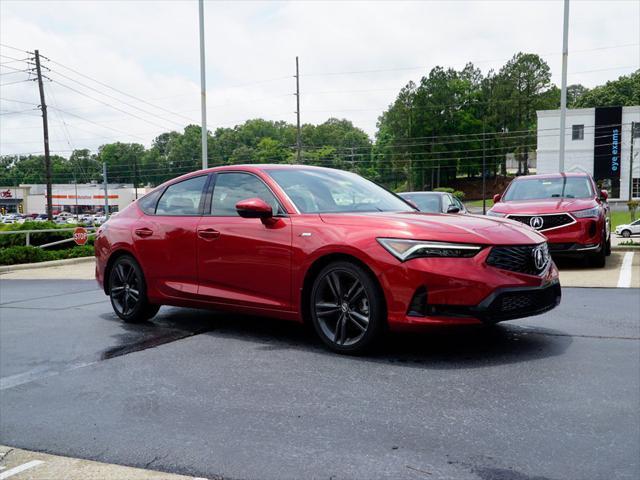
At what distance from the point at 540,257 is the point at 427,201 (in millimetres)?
8335

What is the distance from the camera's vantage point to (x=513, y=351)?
16.3 ft

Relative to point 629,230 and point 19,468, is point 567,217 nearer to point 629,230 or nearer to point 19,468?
point 19,468

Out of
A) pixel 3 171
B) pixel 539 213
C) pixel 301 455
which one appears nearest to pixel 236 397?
pixel 301 455

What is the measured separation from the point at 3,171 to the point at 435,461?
147 meters

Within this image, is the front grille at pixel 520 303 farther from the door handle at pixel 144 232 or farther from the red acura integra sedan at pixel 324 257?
the door handle at pixel 144 232

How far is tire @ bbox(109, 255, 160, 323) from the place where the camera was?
6461mm

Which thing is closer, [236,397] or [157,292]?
[236,397]

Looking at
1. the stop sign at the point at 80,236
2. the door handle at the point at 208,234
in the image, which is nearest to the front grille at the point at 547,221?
the door handle at the point at 208,234

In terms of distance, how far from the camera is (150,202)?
6.62m

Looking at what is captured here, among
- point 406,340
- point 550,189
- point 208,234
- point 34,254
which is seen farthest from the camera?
point 34,254

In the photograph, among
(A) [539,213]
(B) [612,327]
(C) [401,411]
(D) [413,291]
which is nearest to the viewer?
(C) [401,411]

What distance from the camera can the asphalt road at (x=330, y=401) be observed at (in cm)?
300

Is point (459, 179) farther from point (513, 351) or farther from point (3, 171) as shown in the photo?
point (513, 351)

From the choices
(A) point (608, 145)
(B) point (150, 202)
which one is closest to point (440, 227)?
(B) point (150, 202)
